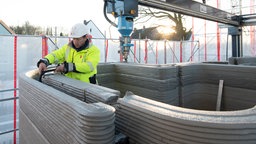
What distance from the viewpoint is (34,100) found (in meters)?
2.04

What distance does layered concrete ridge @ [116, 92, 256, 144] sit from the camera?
109 centimetres

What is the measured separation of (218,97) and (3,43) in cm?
537

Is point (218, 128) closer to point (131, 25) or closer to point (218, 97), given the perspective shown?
point (218, 97)

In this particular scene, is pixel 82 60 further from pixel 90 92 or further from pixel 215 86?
pixel 215 86

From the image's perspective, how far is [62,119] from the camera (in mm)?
1516

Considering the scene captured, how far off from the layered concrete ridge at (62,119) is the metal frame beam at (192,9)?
8.87 ft

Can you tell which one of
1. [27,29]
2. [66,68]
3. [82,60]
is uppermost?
[27,29]

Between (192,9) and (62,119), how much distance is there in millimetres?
4535

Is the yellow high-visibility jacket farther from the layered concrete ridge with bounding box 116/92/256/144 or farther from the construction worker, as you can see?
the layered concrete ridge with bounding box 116/92/256/144

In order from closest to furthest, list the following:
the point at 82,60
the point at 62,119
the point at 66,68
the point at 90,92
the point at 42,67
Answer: the point at 62,119
the point at 90,92
the point at 66,68
the point at 42,67
the point at 82,60

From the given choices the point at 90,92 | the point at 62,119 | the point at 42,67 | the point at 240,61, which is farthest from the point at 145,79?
the point at 240,61

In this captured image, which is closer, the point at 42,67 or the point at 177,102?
the point at 42,67

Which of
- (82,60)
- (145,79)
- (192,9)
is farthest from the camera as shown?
(192,9)

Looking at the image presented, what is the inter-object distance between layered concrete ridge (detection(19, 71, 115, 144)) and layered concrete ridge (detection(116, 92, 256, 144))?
0.56ft
